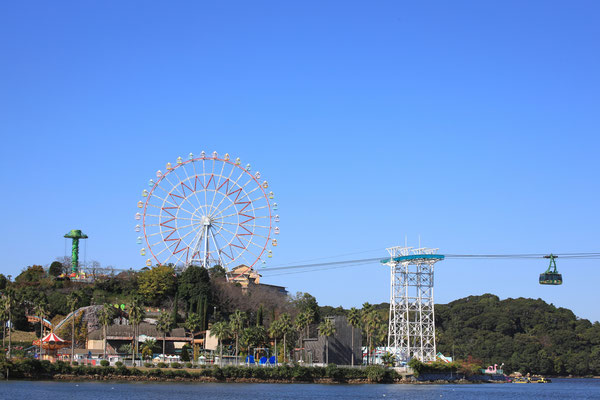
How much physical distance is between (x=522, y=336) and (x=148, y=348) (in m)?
97.5

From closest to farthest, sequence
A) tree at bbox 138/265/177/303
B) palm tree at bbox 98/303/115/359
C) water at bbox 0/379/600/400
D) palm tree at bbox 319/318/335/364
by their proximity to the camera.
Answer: water at bbox 0/379/600/400 < palm tree at bbox 98/303/115/359 < palm tree at bbox 319/318/335/364 < tree at bbox 138/265/177/303

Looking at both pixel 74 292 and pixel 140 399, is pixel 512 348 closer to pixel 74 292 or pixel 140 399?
pixel 74 292

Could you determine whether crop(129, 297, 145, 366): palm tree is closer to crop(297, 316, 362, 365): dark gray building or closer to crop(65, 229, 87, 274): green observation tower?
crop(297, 316, 362, 365): dark gray building

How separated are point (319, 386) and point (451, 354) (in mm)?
78823

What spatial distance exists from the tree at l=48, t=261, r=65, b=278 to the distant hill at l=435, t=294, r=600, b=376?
74461 mm

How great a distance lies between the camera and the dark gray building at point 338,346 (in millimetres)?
106812

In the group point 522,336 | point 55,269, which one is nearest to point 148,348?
point 55,269

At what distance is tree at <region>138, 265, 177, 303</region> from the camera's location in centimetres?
12419

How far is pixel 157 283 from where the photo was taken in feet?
408

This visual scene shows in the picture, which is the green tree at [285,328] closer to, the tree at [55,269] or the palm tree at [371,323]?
the palm tree at [371,323]

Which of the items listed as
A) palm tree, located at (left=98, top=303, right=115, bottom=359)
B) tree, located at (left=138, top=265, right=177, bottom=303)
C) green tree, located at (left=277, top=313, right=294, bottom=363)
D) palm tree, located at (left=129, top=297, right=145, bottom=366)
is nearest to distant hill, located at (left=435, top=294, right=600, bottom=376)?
tree, located at (left=138, top=265, right=177, bottom=303)

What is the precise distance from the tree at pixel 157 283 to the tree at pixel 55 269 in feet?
54.7

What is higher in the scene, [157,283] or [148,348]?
[157,283]

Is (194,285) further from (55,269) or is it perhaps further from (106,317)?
(55,269)
